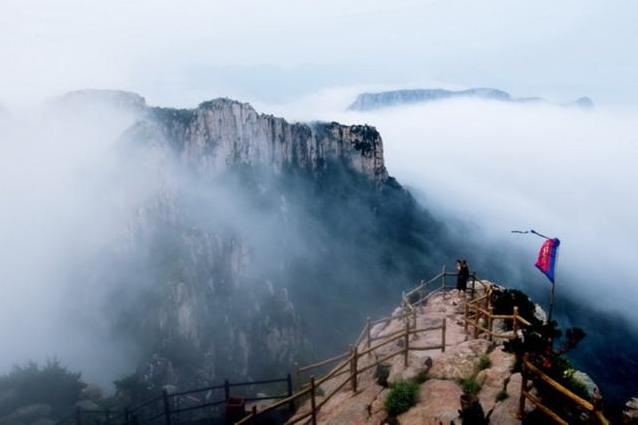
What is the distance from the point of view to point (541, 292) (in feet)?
374

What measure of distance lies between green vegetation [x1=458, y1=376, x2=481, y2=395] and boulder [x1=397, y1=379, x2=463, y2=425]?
6.5 inches

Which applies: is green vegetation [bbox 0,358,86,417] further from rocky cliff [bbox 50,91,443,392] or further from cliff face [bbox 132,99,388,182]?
cliff face [bbox 132,99,388,182]

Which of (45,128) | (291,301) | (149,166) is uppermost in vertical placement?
(45,128)

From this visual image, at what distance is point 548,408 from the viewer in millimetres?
9547

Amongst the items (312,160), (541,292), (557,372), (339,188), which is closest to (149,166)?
(312,160)

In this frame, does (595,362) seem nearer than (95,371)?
No

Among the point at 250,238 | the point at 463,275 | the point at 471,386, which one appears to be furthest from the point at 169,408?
the point at 250,238

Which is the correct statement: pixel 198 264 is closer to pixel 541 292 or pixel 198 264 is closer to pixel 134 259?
pixel 134 259

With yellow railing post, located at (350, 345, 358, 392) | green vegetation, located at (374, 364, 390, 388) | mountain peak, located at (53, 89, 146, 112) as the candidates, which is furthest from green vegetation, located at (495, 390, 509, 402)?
mountain peak, located at (53, 89, 146, 112)

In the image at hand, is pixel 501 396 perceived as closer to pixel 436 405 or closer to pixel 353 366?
pixel 436 405

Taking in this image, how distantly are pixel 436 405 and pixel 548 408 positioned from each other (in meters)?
3.53

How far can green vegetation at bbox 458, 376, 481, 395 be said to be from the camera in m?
12.6

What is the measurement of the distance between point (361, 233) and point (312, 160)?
76.1 feet

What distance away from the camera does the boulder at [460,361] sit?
45.7 feet
